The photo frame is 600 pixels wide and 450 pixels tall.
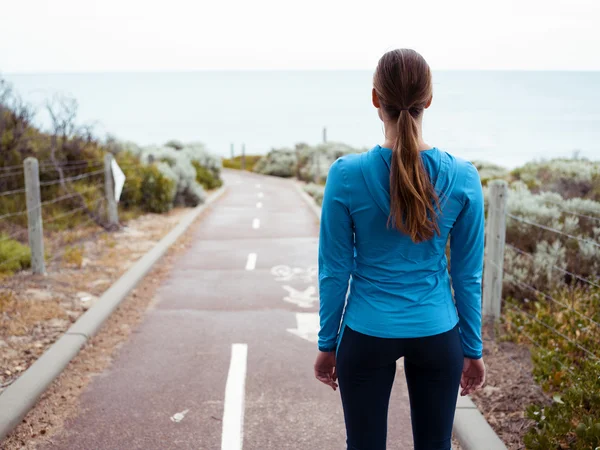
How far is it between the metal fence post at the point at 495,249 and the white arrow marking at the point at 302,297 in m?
2.33

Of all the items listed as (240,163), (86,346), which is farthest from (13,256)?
(240,163)

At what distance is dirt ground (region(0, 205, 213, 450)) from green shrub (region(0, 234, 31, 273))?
13.3 inches

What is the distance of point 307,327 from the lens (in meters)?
6.51

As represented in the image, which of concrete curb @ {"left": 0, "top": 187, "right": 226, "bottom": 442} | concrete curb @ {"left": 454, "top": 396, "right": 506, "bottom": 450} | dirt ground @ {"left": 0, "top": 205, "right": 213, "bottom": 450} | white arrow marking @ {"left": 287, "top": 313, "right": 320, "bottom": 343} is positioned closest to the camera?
concrete curb @ {"left": 454, "top": 396, "right": 506, "bottom": 450}

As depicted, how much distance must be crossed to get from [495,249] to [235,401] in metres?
3.00

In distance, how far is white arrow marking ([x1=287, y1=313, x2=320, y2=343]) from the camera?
20.4 feet

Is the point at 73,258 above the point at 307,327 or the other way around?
above

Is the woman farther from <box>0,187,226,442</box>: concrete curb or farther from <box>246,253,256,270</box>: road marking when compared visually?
<box>246,253,256,270</box>: road marking

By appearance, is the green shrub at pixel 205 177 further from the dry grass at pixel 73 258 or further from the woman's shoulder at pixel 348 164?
the woman's shoulder at pixel 348 164

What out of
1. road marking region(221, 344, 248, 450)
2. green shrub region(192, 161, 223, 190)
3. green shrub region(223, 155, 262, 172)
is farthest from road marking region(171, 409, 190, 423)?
green shrub region(223, 155, 262, 172)

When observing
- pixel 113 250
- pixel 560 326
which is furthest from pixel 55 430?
pixel 113 250

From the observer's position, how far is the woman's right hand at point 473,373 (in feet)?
7.83

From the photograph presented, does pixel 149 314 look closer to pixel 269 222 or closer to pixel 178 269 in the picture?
pixel 178 269

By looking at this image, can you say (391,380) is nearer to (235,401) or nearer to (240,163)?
(235,401)
